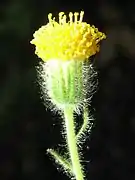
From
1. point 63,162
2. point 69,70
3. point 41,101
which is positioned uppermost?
point 41,101

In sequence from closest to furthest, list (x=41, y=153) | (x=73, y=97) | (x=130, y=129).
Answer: (x=73, y=97)
(x=41, y=153)
(x=130, y=129)

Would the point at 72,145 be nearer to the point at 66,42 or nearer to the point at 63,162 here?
the point at 63,162

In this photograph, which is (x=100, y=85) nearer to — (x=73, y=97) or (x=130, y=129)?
(x=130, y=129)

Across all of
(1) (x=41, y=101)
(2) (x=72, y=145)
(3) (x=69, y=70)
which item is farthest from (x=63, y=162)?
(1) (x=41, y=101)

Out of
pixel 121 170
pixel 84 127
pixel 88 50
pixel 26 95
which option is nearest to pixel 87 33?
pixel 88 50

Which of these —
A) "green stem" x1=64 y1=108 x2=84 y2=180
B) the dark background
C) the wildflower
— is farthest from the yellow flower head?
the dark background

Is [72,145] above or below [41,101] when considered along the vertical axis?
below

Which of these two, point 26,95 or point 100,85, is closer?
point 26,95
